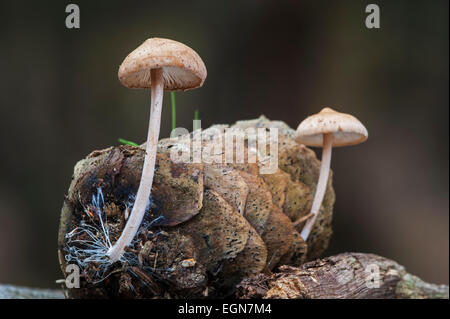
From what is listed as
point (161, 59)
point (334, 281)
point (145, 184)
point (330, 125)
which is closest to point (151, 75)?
point (161, 59)

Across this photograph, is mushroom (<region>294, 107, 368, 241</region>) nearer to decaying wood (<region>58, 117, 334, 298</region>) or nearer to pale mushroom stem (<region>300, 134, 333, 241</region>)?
pale mushroom stem (<region>300, 134, 333, 241</region>)

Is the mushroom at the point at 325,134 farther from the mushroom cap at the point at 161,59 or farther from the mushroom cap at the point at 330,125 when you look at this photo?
the mushroom cap at the point at 161,59

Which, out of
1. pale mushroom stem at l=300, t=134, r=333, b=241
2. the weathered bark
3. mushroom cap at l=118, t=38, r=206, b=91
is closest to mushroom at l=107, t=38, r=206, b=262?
mushroom cap at l=118, t=38, r=206, b=91

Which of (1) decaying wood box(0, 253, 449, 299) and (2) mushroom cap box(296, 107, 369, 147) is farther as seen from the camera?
(2) mushroom cap box(296, 107, 369, 147)

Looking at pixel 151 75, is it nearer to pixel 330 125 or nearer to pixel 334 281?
pixel 330 125

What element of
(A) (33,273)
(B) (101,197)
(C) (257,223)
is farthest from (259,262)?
(A) (33,273)

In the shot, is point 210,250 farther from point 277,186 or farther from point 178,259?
point 277,186

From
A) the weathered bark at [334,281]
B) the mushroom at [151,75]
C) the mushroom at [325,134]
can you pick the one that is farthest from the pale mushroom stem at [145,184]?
the mushroom at [325,134]
